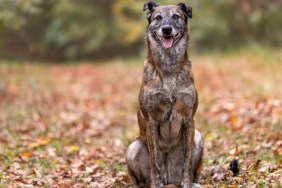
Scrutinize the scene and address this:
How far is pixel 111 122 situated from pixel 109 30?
12.6m

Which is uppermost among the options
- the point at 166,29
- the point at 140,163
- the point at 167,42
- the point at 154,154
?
the point at 166,29

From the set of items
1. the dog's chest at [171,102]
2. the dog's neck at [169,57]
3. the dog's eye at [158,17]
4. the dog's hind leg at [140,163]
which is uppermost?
the dog's eye at [158,17]

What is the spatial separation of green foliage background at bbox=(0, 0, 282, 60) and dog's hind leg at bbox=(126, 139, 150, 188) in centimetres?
1431

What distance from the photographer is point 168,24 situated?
6.88 m

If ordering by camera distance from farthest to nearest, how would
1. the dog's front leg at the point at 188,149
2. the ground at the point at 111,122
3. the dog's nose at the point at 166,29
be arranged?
the ground at the point at 111,122 → the dog's front leg at the point at 188,149 → the dog's nose at the point at 166,29

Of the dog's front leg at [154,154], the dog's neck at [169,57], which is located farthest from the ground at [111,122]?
the dog's neck at [169,57]

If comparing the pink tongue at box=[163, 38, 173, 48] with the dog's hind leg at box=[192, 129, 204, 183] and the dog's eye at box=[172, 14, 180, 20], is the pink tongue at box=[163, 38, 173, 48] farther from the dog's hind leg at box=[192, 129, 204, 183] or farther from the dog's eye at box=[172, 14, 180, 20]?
the dog's hind leg at box=[192, 129, 204, 183]

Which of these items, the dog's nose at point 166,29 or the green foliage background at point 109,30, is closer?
the dog's nose at point 166,29

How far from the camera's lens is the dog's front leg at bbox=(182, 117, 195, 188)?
6.98m

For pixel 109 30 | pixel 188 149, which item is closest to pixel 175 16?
pixel 188 149

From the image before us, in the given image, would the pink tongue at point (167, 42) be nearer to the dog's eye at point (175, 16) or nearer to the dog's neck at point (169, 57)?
the dog's neck at point (169, 57)

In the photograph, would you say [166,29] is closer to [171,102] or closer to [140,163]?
[171,102]

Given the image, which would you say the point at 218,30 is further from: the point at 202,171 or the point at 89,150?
the point at 202,171

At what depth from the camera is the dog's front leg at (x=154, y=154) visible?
694 cm
